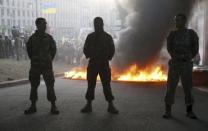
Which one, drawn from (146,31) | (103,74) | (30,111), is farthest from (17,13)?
(103,74)

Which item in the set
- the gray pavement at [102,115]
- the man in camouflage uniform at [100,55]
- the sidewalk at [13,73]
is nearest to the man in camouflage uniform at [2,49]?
the sidewalk at [13,73]

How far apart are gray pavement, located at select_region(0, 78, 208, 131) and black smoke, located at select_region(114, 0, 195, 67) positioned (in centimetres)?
584

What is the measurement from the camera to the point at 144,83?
15102 millimetres

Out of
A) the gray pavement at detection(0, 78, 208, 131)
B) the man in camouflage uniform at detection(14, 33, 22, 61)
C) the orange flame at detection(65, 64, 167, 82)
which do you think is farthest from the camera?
the man in camouflage uniform at detection(14, 33, 22, 61)

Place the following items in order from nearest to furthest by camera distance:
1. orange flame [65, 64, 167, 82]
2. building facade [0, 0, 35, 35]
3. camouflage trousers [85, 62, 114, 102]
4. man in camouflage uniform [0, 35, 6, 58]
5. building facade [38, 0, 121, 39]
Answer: camouflage trousers [85, 62, 114, 102] → orange flame [65, 64, 167, 82] → man in camouflage uniform [0, 35, 6, 58] → building facade [0, 0, 35, 35] → building facade [38, 0, 121, 39]

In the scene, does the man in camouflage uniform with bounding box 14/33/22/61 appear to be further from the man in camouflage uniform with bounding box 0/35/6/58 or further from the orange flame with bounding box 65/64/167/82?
the orange flame with bounding box 65/64/167/82

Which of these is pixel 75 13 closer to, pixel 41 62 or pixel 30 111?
pixel 41 62

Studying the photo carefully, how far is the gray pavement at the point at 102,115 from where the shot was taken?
7.27 metres

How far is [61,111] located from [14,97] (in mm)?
3061

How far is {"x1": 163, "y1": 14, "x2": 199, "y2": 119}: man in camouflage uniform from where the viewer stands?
26.8ft

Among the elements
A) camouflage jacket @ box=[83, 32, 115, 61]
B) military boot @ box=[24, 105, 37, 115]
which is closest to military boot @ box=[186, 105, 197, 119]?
camouflage jacket @ box=[83, 32, 115, 61]

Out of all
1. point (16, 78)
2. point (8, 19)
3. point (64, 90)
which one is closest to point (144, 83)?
point (64, 90)

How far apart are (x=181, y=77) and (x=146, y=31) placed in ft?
34.7

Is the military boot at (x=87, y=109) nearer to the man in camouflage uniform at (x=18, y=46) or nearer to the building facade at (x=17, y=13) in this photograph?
the man in camouflage uniform at (x=18, y=46)
